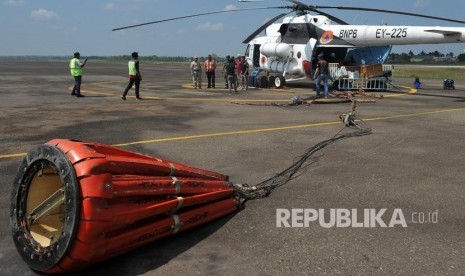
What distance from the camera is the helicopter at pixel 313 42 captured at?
758 inches

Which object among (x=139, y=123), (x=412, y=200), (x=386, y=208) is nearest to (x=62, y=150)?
(x=386, y=208)

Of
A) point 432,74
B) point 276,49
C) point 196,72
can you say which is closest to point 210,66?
Result: point 196,72

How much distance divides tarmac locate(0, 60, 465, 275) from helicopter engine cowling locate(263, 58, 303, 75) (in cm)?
807

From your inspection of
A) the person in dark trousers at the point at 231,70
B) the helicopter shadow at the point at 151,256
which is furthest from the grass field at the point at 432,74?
the helicopter shadow at the point at 151,256

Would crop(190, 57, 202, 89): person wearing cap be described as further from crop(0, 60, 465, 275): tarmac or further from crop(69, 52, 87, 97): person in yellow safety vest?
crop(0, 60, 465, 275): tarmac

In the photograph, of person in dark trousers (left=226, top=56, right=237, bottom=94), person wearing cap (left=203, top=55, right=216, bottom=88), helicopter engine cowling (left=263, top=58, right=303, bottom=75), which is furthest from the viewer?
person wearing cap (left=203, top=55, right=216, bottom=88)

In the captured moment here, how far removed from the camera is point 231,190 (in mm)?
5414

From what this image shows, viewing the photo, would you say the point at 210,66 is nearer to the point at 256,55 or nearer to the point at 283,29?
the point at 256,55

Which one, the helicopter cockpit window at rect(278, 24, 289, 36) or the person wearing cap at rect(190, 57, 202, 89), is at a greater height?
the helicopter cockpit window at rect(278, 24, 289, 36)

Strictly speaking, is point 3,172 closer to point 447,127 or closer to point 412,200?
point 412,200

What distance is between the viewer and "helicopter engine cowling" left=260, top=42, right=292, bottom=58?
22.9m

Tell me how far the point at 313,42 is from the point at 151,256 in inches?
763

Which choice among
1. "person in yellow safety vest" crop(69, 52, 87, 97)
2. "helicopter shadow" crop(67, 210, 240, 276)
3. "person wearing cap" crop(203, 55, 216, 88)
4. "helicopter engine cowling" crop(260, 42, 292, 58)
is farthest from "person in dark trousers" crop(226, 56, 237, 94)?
"helicopter shadow" crop(67, 210, 240, 276)

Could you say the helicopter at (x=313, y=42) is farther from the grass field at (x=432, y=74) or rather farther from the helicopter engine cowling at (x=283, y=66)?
the grass field at (x=432, y=74)
